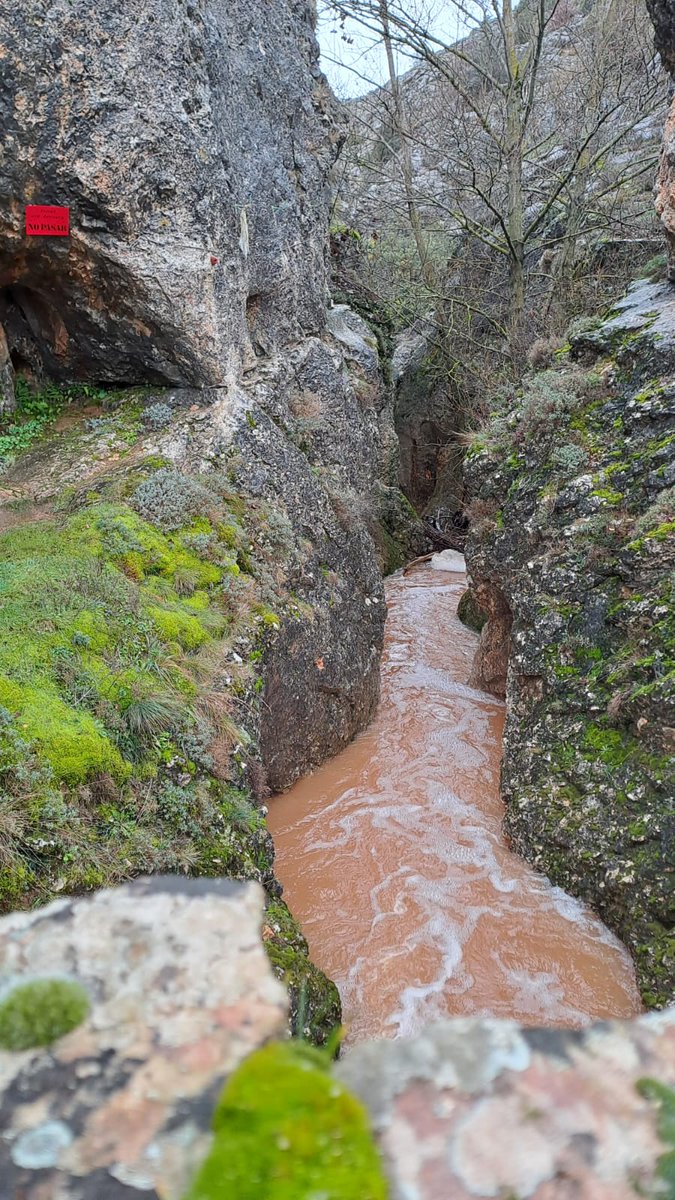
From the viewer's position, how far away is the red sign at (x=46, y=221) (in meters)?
6.89

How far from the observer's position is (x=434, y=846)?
6062 millimetres

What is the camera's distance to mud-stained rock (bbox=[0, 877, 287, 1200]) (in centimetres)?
110

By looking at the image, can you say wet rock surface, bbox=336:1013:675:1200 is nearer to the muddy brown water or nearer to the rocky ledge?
the rocky ledge

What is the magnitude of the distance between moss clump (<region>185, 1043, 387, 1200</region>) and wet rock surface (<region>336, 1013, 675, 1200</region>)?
0.19 ft

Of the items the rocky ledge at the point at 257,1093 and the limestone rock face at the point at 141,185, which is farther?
the limestone rock face at the point at 141,185

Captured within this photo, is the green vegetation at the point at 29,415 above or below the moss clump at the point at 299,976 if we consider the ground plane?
above

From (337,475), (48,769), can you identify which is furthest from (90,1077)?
(337,475)

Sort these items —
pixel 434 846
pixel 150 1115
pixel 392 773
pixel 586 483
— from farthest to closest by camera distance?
pixel 392 773, pixel 586 483, pixel 434 846, pixel 150 1115

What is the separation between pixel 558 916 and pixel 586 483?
416cm

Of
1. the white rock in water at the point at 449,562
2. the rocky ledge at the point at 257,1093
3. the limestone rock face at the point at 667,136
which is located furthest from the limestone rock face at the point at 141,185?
the rocky ledge at the point at 257,1093

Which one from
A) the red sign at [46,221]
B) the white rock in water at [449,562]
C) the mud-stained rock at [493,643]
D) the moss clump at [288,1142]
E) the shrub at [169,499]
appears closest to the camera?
the moss clump at [288,1142]

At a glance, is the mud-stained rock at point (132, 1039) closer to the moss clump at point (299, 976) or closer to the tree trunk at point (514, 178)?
the moss clump at point (299, 976)

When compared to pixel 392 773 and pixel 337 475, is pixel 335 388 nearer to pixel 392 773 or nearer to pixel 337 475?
pixel 337 475

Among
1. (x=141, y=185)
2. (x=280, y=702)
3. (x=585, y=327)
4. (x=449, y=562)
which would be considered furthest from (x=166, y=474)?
(x=449, y=562)
